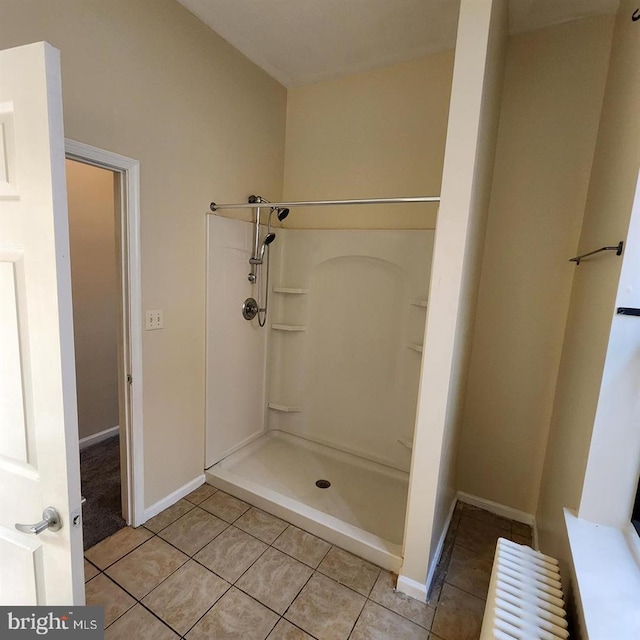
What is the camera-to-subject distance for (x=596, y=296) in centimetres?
150

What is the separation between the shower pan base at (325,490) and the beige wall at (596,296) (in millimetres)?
882

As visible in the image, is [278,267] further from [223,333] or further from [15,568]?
[15,568]

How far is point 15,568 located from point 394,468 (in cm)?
231

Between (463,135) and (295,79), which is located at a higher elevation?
(295,79)

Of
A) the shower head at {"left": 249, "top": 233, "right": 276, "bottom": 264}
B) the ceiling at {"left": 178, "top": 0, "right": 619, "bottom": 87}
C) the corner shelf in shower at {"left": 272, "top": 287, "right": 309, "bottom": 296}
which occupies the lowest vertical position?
the corner shelf in shower at {"left": 272, "top": 287, "right": 309, "bottom": 296}

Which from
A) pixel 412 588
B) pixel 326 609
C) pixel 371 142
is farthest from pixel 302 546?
pixel 371 142

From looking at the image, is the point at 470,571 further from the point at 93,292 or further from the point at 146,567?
the point at 93,292

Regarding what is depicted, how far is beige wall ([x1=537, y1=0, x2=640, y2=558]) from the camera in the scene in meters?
1.29

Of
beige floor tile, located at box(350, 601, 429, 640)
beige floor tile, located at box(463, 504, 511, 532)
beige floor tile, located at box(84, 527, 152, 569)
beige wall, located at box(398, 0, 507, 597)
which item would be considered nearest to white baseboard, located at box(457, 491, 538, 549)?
beige floor tile, located at box(463, 504, 511, 532)

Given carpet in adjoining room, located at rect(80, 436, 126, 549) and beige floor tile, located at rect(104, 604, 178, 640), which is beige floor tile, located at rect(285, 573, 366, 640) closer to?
beige floor tile, located at rect(104, 604, 178, 640)

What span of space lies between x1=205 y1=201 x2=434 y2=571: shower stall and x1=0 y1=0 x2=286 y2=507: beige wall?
0.18 meters

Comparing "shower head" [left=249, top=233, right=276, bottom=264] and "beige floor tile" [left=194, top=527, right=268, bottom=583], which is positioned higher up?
"shower head" [left=249, top=233, right=276, bottom=264]

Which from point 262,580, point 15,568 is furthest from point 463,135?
point 262,580

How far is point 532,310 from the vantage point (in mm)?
2223
